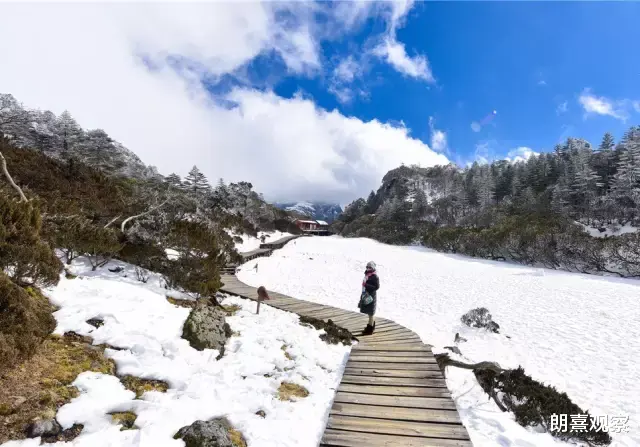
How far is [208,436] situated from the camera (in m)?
3.04

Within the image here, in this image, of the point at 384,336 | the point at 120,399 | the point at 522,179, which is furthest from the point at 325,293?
the point at 522,179

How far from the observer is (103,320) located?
4918mm

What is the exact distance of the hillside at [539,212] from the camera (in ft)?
80.2

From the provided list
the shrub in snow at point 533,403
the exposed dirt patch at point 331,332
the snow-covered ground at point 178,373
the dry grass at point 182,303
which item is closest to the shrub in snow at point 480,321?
the shrub in snow at point 533,403

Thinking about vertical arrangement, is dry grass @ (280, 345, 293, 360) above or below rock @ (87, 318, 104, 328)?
below

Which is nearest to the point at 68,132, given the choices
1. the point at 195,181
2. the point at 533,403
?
the point at 195,181

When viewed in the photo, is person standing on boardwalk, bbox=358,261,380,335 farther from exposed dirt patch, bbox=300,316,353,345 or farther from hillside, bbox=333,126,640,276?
hillside, bbox=333,126,640,276

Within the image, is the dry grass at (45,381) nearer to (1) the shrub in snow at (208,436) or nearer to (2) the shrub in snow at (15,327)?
(2) the shrub in snow at (15,327)

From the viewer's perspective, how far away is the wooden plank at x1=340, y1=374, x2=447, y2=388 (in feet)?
16.6

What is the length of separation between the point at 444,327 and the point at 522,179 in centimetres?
6359

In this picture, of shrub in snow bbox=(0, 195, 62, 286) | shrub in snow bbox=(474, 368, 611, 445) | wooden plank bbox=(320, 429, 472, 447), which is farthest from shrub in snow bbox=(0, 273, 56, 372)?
shrub in snow bbox=(474, 368, 611, 445)

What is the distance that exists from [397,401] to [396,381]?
66 centimetres

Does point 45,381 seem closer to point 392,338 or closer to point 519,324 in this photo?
point 392,338

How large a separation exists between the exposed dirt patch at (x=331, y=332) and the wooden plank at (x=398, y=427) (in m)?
2.80
